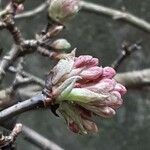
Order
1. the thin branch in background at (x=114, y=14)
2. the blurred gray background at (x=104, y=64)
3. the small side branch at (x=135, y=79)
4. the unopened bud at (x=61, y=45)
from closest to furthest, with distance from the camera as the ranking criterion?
1. the unopened bud at (x=61, y=45)
2. the small side branch at (x=135, y=79)
3. the thin branch in background at (x=114, y=14)
4. the blurred gray background at (x=104, y=64)

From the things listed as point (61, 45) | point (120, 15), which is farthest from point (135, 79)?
point (61, 45)

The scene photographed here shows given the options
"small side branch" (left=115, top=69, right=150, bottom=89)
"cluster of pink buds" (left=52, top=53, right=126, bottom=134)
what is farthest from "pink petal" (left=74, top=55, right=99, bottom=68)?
"small side branch" (left=115, top=69, right=150, bottom=89)

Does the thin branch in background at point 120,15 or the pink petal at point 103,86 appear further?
the thin branch in background at point 120,15

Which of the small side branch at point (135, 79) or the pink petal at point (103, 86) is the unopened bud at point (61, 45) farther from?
the small side branch at point (135, 79)

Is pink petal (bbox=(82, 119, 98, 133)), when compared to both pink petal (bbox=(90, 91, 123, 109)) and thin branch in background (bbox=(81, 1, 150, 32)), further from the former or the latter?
thin branch in background (bbox=(81, 1, 150, 32))

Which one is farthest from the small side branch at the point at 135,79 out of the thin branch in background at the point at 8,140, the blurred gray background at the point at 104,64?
the thin branch in background at the point at 8,140

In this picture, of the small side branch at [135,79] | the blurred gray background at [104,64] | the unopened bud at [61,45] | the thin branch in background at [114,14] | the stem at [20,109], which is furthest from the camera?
the blurred gray background at [104,64]
